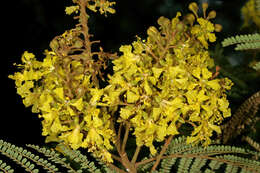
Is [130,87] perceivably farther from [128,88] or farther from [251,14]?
[251,14]

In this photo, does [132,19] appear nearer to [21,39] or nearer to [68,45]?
[21,39]

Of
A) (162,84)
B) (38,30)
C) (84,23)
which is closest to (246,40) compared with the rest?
(162,84)

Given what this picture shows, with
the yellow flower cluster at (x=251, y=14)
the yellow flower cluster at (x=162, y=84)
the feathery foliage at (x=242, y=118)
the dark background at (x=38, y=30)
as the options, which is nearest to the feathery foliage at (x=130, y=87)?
the yellow flower cluster at (x=162, y=84)

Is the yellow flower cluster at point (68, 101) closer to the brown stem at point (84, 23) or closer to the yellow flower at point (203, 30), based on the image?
the brown stem at point (84, 23)

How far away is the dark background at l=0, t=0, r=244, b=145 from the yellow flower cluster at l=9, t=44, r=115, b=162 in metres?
0.71

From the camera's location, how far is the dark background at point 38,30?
4.58 ft

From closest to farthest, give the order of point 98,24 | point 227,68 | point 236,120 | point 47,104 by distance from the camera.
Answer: point 47,104, point 236,120, point 227,68, point 98,24

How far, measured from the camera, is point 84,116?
0.70 metres

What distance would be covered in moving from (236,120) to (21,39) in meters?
1.06

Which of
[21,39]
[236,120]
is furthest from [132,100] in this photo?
[21,39]

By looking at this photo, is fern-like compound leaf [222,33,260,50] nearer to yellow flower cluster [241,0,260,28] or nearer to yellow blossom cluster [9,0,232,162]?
yellow blossom cluster [9,0,232,162]

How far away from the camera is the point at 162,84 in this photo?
71cm

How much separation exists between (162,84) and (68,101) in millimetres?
201

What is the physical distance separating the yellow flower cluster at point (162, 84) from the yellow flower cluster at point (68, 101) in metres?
0.05
